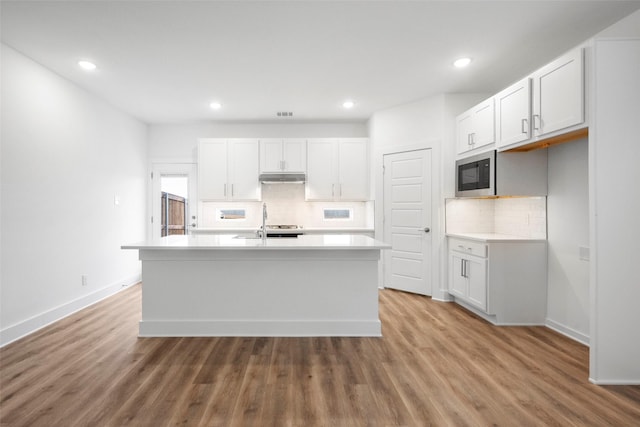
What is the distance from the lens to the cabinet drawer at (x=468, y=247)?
3.46 m

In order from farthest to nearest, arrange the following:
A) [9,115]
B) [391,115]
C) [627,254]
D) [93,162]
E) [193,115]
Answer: [193,115] → [391,115] → [93,162] → [9,115] → [627,254]

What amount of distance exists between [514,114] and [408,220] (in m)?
1.94

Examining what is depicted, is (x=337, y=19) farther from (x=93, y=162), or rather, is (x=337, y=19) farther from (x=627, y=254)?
(x=93, y=162)

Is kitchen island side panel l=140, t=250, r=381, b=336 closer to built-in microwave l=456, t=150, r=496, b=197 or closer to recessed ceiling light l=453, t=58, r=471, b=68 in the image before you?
built-in microwave l=456, t=150, r=496, b=197

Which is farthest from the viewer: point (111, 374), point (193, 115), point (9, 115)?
point (193, 115)

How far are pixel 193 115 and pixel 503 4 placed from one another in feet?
14.5

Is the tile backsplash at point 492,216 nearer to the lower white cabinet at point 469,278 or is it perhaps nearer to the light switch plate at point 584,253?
the lower white cabinet at point 469,278

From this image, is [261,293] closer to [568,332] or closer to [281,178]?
[281,178]

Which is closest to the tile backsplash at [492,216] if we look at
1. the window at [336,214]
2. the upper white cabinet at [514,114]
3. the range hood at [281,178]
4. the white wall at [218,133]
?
the upper white cabinet at [514,114]

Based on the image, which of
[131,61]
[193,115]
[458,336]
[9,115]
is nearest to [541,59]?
[458,336]

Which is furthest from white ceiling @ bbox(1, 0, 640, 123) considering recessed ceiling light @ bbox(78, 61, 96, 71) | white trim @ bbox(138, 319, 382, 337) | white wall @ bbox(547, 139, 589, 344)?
white trim @ bbox(138, 319, 382, 337)

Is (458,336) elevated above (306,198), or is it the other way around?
(306,198)

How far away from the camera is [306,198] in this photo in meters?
5.43

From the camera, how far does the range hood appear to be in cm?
525
